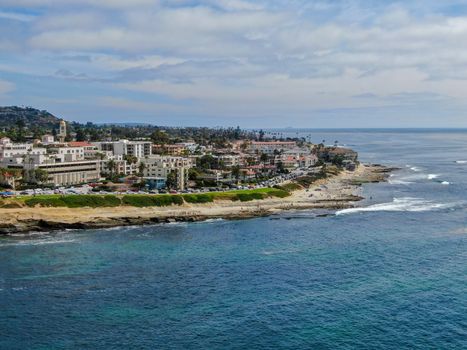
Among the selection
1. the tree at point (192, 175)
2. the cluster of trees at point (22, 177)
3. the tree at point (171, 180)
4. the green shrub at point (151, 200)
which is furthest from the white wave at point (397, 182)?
the cluster of trees at point (22, 177)

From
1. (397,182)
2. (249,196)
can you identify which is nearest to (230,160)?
(397,182)

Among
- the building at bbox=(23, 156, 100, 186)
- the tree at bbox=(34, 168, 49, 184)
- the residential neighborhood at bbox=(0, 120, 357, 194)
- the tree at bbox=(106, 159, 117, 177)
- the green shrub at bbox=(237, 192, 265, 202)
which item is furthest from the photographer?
the tree at bbox=(106, 159, 117, 177)

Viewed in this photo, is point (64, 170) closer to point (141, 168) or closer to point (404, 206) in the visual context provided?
point (141, 168)

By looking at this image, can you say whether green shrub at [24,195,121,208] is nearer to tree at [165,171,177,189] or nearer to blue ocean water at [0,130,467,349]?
blue ocean water at [0,130,467,349]

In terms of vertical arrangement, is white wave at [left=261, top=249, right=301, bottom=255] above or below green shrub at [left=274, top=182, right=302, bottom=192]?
below

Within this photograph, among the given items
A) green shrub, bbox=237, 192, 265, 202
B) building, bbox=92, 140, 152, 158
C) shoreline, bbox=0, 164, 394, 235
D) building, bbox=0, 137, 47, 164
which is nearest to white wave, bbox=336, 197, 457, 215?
shoreline, bbox=0, 164, 394, 235
